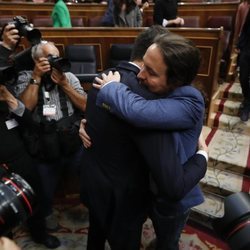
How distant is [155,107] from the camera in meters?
0.63

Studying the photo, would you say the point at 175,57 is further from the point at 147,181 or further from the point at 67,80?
the point at 67,80

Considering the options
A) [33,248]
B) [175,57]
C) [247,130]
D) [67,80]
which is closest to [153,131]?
[175,57]

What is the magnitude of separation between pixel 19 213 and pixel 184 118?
17.1 inches

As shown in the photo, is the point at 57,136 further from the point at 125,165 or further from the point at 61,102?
the point at 125,165

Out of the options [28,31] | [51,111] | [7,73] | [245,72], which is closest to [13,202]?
[7,73]

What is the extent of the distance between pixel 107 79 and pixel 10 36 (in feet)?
2.57

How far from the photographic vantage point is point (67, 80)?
4.27 feet

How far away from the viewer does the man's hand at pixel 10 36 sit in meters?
1.26

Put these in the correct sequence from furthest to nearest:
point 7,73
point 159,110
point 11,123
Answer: point 11,123
point 7,73
point 159,110

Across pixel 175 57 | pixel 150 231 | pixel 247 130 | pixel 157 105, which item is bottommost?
pixel 150 231

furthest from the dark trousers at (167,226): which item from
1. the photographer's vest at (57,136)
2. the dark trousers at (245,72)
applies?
the dark trousers at (245,72)

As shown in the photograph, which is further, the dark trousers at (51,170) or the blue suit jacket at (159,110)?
the dark trousers at (51,170)

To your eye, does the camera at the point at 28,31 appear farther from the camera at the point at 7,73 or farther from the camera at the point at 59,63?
the camera at the point at 7,73

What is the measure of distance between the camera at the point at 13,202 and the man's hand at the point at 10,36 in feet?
2.54
